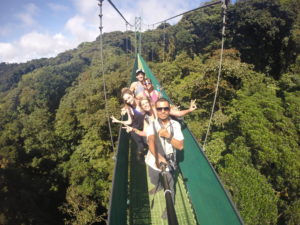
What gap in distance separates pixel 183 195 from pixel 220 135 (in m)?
4.06

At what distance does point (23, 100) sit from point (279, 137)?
77.7 feet

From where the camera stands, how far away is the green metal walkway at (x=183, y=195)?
1.40m

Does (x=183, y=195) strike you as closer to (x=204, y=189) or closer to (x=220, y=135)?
(x=204, y=189)

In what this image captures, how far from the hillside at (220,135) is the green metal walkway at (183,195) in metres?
2.45

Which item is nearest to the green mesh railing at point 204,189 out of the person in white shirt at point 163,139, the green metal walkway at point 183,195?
the green metal walkway at point 183,195

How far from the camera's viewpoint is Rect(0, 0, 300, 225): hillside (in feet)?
14.9

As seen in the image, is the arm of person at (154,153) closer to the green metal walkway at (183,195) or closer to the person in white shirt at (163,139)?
the person in white shirt at (163,139)

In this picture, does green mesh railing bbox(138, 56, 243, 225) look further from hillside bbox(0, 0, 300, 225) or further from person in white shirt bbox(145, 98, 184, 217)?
hillside bbox(0, 0, 300, 225)

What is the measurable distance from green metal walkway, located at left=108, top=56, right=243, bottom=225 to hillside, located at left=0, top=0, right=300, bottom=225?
2452mm

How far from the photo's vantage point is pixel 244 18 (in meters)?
10.9

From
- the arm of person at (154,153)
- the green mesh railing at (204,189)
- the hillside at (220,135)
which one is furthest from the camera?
the hillside at (220,135)

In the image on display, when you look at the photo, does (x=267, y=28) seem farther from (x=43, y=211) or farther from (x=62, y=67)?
(x=62, y=67)

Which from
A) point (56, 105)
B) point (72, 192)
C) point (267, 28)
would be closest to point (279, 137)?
point (72, 192)

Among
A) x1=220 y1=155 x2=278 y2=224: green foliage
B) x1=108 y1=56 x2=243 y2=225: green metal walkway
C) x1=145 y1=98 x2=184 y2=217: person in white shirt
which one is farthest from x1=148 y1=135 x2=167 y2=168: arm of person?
x1=220 y1=155 x2=278 y2=224: green foliage
